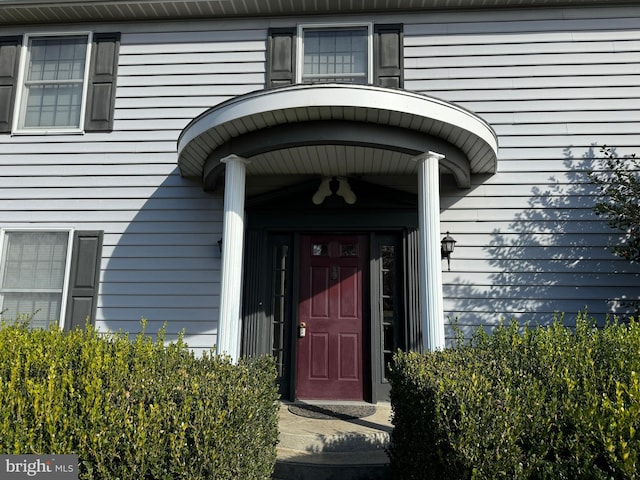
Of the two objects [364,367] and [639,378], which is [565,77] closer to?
[364,367]

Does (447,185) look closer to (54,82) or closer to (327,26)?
(327,26)

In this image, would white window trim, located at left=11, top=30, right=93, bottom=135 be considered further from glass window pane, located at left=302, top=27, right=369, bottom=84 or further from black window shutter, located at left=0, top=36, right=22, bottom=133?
glass window pane, located at left=302, top=27, right=369, bottom=84

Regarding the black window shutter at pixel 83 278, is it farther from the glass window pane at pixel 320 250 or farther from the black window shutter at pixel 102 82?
the glass window pane at pixel 320 250

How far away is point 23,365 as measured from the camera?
95.3 inches

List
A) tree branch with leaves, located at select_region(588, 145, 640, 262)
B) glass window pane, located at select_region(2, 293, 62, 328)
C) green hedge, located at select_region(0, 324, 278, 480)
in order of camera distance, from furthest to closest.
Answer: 1. glass window pane, located at select_region(2, 293, 62, 328)
2. tree branch with leaves, located at select_region(588, 145, 640, 262)
3. green hedge, located at select_region(0, 324, 278, 480)

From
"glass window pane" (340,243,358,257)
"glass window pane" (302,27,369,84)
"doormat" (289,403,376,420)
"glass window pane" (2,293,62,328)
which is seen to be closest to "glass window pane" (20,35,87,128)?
"glass window pane" (2,293,62,328)

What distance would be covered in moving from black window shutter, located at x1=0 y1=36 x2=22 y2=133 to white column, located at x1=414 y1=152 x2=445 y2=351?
5.59 meters

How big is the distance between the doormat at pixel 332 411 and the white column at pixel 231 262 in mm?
1047

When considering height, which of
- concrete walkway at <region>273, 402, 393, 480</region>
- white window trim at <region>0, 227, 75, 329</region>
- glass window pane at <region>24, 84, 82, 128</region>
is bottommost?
concrete walkway at <region>273, 402, 393, 480</region>

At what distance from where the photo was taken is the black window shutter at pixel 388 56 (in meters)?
5.62

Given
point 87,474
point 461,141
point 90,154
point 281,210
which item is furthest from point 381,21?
point 87,474

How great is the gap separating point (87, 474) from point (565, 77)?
6253 millimetres

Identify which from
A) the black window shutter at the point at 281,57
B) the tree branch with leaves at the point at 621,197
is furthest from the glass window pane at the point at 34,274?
the tree branch with leaves at the point at 621,197

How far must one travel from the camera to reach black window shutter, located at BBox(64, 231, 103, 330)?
18.3 feet
